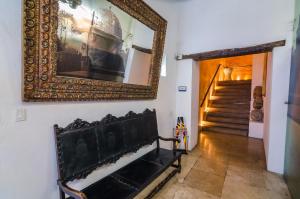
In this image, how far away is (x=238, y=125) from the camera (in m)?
5.48

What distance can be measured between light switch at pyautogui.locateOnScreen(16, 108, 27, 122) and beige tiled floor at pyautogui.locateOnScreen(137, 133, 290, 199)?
1708 mm

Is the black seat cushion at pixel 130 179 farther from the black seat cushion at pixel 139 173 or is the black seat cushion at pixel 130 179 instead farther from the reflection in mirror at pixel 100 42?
the reflection in mirror at pixel 100 42

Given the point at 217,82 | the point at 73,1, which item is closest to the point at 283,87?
the point at 73,1

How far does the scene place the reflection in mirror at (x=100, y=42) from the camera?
5.15 ft

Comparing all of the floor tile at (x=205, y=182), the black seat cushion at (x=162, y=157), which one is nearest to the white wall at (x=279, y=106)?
the floor tile at (x=205, y=182)

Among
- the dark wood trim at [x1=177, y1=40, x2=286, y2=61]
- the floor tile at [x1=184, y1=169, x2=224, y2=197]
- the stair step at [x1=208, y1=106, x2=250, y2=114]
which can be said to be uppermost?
the dark wood trim at [x1=177, y1=40, x2=286, y2=61]

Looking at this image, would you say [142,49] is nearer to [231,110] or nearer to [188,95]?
[188,95]

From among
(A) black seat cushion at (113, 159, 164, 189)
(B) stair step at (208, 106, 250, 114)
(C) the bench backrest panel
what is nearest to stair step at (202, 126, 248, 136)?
(B) stair step at (208, 106, 250, 114)

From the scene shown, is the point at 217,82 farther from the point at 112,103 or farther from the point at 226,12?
the point at 112,103

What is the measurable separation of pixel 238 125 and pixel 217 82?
2.79 m

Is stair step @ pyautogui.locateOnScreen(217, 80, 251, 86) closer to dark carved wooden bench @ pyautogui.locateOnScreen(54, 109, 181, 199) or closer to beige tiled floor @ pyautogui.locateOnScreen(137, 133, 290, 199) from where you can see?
beige tiled floor @ pyautogui.locateOnScreen(137, 133, 290, 199)

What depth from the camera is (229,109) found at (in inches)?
239

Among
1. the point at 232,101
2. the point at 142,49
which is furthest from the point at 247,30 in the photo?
the point at 232,101

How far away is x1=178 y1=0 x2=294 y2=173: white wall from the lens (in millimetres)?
2713
